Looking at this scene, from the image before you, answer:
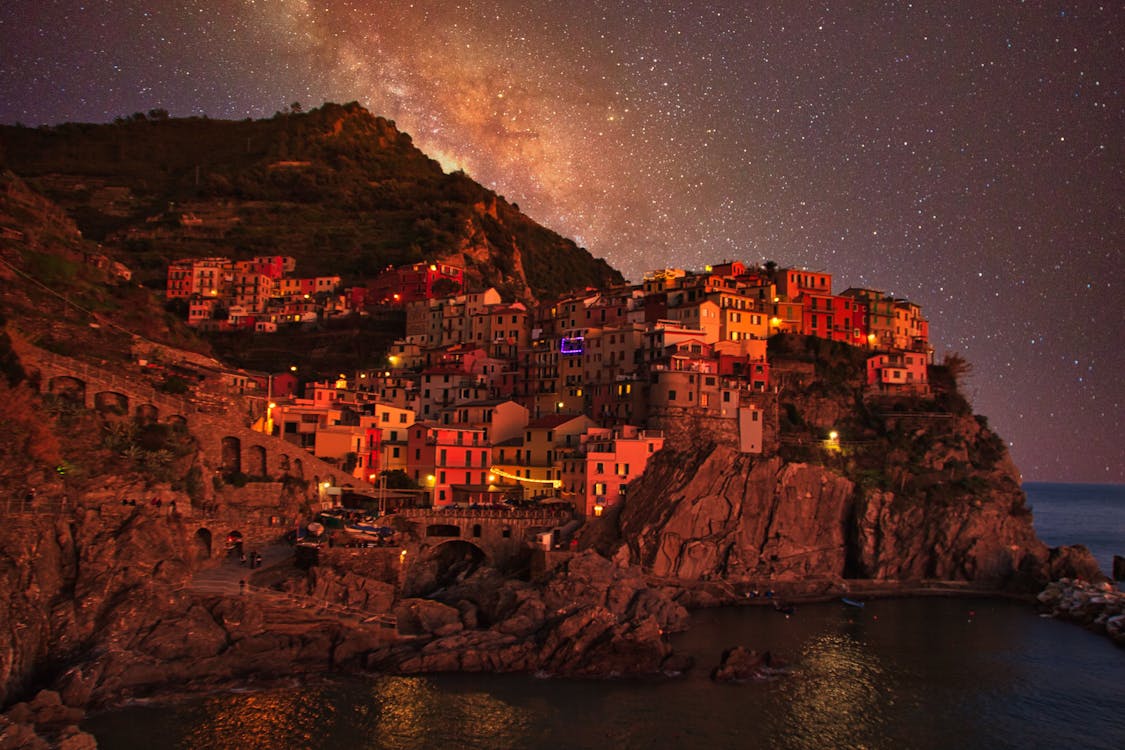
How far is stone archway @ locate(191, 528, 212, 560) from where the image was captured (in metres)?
38.1

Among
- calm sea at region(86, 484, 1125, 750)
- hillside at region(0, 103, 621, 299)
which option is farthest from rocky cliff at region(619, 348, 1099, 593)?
hillside at region(0, 103, 621, 299)

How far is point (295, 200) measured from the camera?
12469 centimetres

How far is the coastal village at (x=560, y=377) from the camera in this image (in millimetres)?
53938

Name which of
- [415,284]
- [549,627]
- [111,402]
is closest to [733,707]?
[549,627]

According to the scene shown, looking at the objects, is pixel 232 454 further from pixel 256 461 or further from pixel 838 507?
pixel 838 507

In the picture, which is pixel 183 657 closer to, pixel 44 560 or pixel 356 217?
pixel 44 560

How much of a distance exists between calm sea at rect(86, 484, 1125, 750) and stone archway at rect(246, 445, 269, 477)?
1561 centimetres

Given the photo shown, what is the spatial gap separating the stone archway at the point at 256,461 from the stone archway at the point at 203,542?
20.6 feet

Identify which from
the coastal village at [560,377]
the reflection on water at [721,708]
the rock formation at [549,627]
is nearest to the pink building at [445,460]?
the coastal village at [560,377]

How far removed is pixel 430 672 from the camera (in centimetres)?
3456

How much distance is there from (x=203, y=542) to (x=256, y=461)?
7.39 m

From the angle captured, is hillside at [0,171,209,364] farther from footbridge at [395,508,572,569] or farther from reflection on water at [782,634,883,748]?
reflection on water at [782,634,883,748]

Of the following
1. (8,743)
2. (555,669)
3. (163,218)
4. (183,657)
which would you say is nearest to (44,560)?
(183,657)

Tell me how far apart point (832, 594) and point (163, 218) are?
96.9 metres
